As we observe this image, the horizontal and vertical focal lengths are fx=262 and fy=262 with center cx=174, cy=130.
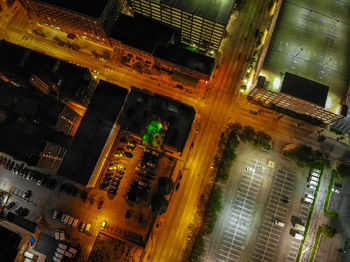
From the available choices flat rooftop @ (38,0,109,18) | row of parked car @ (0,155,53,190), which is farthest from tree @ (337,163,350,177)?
row of parked car @ (0,155,53,190)

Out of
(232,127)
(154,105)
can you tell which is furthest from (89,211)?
(232,127)

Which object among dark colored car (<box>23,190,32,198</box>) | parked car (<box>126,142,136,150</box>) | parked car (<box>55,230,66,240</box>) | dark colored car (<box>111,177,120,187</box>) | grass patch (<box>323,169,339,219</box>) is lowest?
parked car (<box>55,230,66,240</box>)

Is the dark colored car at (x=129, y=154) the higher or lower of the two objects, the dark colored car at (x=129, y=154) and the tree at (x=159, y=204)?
the higher

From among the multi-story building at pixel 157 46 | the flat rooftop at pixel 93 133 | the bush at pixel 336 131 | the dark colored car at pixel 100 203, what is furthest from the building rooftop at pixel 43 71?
the bush at pixel 336 131

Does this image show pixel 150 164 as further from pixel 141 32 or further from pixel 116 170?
pixel 141 32

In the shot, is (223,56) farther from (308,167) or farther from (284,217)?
(284,217)

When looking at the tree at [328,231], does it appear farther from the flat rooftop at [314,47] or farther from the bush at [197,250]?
the bush at [197,250]

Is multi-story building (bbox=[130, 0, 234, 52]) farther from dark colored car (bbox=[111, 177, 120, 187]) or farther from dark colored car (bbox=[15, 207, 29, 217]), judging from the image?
dark colored car (bbox=[15, 207, 29, 217])
